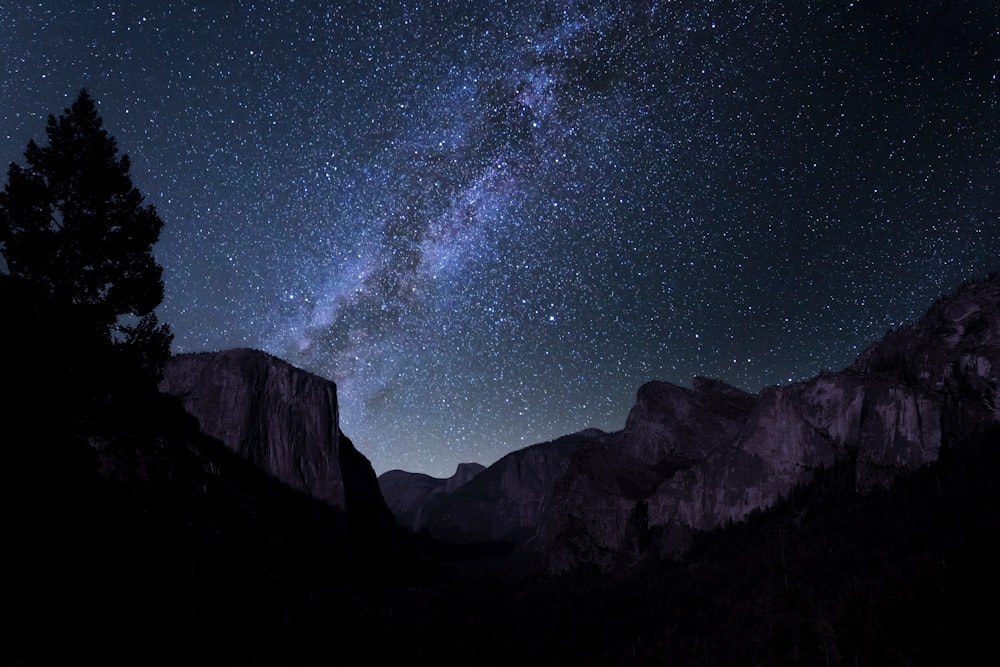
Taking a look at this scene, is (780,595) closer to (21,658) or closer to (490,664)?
(490,664)

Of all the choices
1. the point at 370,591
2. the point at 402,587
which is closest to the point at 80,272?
the point at 370,591

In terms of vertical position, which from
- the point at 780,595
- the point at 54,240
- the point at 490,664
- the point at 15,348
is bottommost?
the point at 490,664

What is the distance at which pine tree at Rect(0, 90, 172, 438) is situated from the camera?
1647 centimetres

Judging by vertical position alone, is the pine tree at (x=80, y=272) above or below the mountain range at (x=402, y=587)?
above

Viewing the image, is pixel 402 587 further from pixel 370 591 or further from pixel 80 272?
pixel 80 272

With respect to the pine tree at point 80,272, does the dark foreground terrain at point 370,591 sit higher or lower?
lower

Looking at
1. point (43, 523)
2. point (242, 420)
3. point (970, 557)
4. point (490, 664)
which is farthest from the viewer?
point (242, 420)

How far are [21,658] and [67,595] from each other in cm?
199

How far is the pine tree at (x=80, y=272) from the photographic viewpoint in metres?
16.5

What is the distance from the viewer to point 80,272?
18.4 metres

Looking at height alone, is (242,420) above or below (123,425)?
above

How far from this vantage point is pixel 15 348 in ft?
51.3

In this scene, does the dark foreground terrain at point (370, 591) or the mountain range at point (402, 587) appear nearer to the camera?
the dark foreground terrain at point (370, 591)

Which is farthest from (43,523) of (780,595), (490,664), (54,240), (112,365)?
(780,595)
